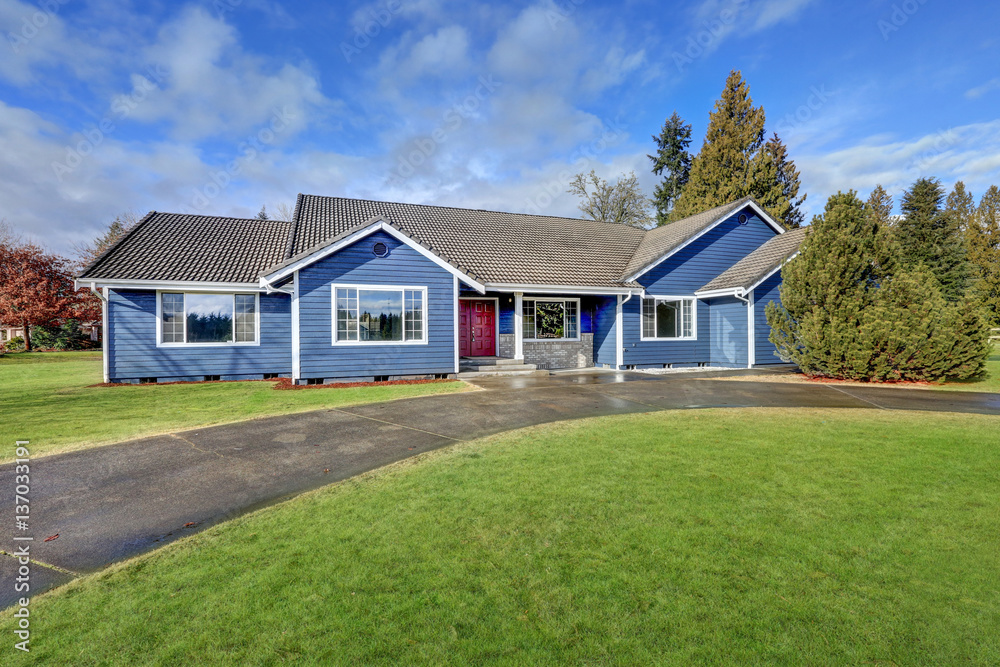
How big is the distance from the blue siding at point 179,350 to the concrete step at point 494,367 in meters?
5.73

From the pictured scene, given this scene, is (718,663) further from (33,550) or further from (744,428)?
(744,428)

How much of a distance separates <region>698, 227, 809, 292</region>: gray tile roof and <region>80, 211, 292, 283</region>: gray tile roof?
52.6ft

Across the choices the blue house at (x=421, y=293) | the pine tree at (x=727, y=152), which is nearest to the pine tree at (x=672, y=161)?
the pine tree at (x=727, y=152)

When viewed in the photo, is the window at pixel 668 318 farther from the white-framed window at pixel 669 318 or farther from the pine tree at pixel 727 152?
the pine tree at pixel 727 152

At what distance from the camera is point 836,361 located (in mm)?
12930

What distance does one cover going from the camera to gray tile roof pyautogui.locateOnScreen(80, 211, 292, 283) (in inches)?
534

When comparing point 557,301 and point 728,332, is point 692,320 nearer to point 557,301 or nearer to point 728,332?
point 728,332

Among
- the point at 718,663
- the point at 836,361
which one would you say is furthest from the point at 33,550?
the point at 836,361

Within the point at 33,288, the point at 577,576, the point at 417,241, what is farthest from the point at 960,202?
the point at 33,288

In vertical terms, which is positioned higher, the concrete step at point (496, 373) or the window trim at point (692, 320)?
the window trim at point (692, 320)

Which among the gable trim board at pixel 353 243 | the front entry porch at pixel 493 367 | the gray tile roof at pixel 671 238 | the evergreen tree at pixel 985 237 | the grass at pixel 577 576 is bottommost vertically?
the grass at pixel 577 576

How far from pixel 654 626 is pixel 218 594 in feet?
8.73

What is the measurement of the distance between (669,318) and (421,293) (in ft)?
31.8

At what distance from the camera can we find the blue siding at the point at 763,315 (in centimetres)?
1694
